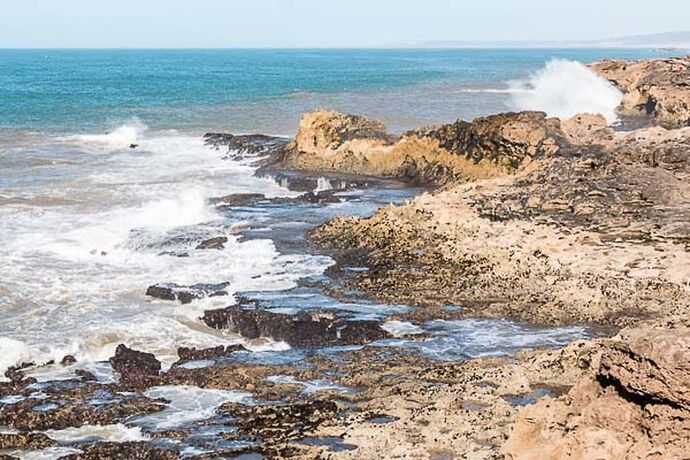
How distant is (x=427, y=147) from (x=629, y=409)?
25673 millimetres

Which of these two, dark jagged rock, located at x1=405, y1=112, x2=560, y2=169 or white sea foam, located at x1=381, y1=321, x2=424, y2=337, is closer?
white sea foam, located at x1=381, y1=321, x2=424, y2=337

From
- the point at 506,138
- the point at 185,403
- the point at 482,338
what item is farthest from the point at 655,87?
the point at 185,403

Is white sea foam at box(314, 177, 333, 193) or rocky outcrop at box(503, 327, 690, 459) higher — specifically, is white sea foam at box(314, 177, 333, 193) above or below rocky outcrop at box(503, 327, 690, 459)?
below

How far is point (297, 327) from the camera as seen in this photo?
17078 millimetres

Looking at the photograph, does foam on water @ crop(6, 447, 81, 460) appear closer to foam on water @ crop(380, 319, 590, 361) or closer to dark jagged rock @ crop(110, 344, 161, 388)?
dark jagged rock @ crop(110, 344, 161, 388)

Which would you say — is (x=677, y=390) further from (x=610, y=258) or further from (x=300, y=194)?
(x=300, y=194)

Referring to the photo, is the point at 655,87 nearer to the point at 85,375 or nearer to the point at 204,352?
the point at 204,352

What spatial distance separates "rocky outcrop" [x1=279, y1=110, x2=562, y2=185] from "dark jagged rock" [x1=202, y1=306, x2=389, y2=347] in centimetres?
1511

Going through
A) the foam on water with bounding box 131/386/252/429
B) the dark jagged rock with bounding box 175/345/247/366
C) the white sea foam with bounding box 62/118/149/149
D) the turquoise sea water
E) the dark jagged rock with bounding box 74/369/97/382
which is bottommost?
the dark jagged rock with bounding box 175/345/247/366

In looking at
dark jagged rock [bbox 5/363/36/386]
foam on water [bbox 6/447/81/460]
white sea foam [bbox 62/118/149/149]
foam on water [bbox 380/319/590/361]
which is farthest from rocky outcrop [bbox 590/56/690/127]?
foam on water [bbox 6/447/81/460]

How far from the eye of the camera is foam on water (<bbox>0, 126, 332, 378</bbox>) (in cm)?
1714

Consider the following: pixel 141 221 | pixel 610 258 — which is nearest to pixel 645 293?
pixel 610 258

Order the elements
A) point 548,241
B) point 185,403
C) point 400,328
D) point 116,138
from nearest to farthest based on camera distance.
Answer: point 185,403, point 400,328, point 548,241, point 116,138

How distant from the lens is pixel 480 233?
73.8 ft
